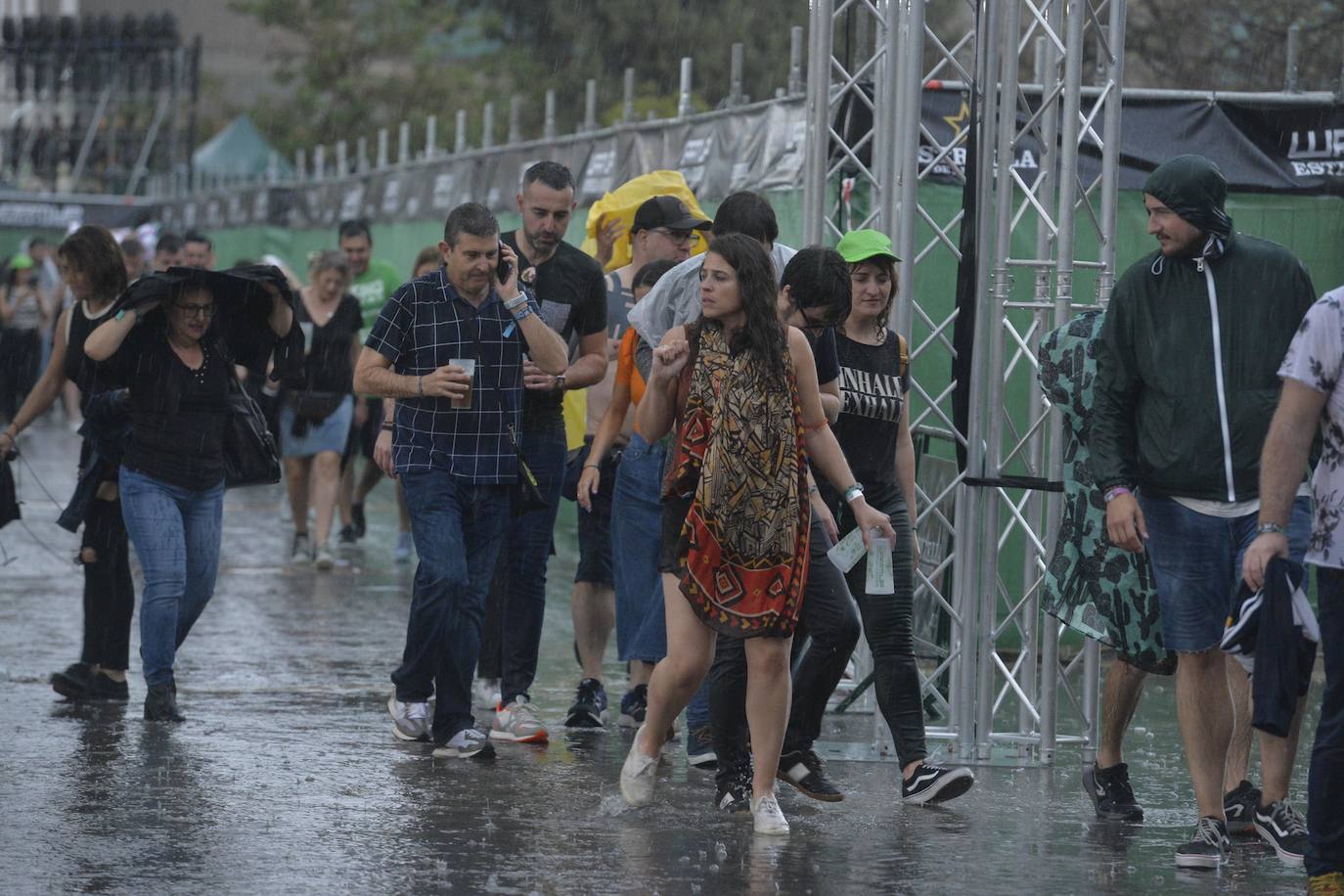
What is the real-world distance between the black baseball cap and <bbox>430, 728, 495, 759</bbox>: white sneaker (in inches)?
84.0

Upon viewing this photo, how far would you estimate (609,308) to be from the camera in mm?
8969

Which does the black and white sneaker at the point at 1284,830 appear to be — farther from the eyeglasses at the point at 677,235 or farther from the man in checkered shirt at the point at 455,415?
the eyeglasses at the point at 677,235

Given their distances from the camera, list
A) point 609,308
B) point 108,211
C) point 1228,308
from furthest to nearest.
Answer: point 108,211 < point 609,308 < point 1228,308

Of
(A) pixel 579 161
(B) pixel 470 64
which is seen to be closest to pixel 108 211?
(B) pixel 470 64

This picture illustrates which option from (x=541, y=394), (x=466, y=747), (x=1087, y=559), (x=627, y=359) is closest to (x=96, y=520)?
(x=541, y=394)

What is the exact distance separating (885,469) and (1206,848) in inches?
68.1

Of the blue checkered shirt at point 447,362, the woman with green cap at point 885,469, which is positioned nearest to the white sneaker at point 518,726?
the blue checkered shirt at point 447,362

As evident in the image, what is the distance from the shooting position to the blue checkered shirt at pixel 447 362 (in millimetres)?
7578

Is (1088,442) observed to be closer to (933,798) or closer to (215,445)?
(933,798)

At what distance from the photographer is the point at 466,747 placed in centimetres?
763

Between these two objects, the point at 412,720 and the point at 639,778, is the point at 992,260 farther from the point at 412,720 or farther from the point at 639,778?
the point at 412,720

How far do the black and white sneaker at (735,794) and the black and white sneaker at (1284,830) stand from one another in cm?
161

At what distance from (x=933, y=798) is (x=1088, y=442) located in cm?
133

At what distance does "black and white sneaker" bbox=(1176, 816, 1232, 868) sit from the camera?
6.17m
